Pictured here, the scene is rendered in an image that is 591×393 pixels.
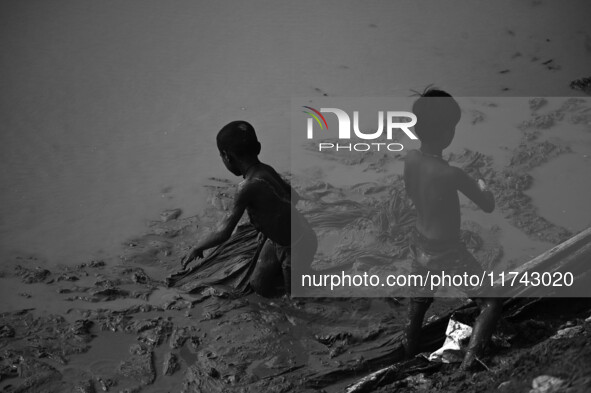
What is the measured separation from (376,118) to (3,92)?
3.85m

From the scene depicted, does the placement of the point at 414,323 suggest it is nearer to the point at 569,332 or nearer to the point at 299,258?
the point at 569,332

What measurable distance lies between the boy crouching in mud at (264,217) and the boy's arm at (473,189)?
48.3 inches

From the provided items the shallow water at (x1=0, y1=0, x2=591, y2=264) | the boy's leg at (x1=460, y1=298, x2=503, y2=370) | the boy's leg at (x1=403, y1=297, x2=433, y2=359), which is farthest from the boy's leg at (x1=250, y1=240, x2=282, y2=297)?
the boy's leg at (x1=460, y1=298, x2=503, y2=370)

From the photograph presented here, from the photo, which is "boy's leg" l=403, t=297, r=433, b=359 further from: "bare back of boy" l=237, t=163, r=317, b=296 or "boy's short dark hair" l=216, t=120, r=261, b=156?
"boy's short dark hair" l=216, t=120, r=261, b=156

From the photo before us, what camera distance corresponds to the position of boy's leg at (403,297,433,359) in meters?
3.45

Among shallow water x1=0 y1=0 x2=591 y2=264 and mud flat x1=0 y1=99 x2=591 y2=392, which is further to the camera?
shallow water x1=0 y1=0 x2=591 y2=264

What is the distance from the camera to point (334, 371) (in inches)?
144

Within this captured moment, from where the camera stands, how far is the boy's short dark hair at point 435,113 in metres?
3.08

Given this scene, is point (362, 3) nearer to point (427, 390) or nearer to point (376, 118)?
point (376, 118)

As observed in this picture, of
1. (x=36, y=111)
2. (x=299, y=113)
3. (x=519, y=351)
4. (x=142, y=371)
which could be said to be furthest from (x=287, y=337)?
(x=36, y=111)

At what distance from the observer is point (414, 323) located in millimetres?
3541

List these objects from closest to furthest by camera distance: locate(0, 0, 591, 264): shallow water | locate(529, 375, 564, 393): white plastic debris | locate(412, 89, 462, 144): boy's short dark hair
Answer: locate(529, 375, 564, 393): white plastic debris → locate(412, 89, 462, 144): boy's short dark hair → locate(0, 0, 591, 264): shallow water

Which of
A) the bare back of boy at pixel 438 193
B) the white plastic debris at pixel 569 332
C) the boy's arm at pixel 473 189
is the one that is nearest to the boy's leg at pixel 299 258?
the bare back of boy at pixel 438 193

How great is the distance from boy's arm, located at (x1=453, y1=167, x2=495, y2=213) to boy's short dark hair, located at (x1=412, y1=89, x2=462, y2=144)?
0.21 m
